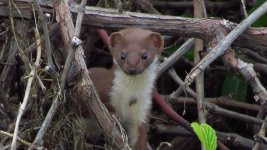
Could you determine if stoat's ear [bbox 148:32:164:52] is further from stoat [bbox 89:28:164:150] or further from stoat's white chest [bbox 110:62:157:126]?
stoat's white chest [bbox 110:62:157:126]

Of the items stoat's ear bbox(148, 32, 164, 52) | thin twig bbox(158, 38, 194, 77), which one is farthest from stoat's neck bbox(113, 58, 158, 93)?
thin twig bbox(158, 38, 194, 77)

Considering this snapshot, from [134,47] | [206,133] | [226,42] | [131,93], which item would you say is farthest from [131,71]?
[206,133]

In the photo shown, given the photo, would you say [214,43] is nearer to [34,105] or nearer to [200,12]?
[200,12]

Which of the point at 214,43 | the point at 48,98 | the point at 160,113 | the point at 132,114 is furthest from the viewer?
the point at 160,113

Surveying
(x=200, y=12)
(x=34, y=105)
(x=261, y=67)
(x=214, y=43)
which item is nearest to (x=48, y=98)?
(x=34, y=105)

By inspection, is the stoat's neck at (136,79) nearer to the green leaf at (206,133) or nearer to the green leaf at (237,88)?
the green leaf at (237,88)

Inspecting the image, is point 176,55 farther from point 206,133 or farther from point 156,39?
point 206,133
